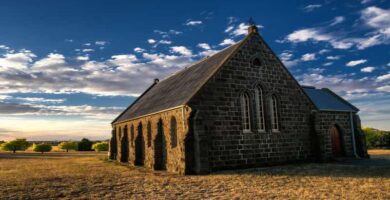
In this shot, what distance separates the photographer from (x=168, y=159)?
68.0 ft

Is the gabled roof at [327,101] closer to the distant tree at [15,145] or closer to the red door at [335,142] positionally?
the red door at [335,142]

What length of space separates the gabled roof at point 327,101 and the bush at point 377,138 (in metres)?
12.8

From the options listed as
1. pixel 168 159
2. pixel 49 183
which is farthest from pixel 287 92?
pixel 49 183

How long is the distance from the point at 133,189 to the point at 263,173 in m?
7.38

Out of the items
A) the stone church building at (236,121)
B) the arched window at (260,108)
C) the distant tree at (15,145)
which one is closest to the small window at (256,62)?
the stone church building at (236,121)

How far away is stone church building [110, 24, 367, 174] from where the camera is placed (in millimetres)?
18656

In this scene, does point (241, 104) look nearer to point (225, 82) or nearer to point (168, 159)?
point (225, 82)

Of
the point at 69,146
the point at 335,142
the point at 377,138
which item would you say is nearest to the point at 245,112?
the point at 335,142

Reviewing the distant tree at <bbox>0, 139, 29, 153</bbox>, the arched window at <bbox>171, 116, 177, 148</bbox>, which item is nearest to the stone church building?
the arched window at <bbox>171, 116, 177, 148</bbox>

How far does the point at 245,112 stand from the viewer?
2094 centimetres

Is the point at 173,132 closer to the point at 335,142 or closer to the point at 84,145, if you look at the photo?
the point at 335,142

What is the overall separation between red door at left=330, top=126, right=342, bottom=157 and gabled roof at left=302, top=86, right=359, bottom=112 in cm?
196

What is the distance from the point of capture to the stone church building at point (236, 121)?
18.7 metres

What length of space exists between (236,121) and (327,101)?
13512 millimetres
